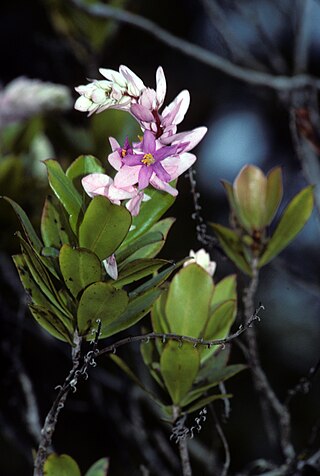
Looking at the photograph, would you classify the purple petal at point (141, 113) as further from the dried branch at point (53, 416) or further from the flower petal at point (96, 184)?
the dried branch at point (53, 416)

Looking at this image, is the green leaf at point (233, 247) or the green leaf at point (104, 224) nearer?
the green leaf at point (104, 224)

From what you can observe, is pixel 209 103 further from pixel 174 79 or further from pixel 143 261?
pixel 143 261

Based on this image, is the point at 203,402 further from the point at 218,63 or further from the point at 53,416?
the point at 218,63

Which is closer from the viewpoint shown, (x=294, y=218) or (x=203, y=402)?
(x=203, y=402)

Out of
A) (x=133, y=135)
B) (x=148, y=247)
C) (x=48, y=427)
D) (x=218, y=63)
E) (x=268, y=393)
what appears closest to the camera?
(x=48, y=427)

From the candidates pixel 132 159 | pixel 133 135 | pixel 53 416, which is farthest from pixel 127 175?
pixel 133 135

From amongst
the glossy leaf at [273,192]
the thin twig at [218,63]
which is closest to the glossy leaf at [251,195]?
the glossy leaf at [273,192]

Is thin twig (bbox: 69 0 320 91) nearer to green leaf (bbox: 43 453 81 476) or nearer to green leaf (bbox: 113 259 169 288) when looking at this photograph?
green leaf (bbox: 113 259 169 288)
